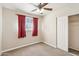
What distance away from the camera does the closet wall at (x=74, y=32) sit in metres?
3.07

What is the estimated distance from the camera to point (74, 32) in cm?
317

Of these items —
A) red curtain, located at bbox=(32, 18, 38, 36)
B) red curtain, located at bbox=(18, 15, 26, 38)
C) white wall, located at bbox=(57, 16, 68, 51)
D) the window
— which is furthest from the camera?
red curtain, located at bbox=(32, 18, 38, 36)

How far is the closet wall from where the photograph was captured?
121 inches

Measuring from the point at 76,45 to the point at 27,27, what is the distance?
102 inches

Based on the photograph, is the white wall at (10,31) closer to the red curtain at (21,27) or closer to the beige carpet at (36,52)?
the red curtain at (21,27)

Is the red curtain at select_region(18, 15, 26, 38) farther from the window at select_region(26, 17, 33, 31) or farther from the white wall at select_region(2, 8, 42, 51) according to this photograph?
the window at select_region(26, 17, 33, 31)

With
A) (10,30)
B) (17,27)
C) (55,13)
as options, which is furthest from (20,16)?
(55,13)

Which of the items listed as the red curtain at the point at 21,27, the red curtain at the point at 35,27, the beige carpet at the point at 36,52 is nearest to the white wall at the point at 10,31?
the red curtain at the point at 21,27

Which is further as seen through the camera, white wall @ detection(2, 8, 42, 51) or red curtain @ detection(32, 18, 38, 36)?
red curtain @ detection(32, 18, 38, 36)

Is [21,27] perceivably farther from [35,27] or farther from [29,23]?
[35,27]

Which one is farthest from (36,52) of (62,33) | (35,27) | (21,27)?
(35,27)

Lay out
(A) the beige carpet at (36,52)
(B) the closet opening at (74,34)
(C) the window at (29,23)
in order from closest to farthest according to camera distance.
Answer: (A) the beige carpet at (36,52), (B) the closet opening at (74,34), (C) the window at (29,23)

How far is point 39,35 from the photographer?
15.6ft

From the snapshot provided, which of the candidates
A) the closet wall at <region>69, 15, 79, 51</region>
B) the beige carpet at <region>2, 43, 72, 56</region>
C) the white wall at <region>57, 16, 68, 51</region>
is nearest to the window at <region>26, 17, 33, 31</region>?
the beige carpet at <region>2, 43, 72, 56</region>
